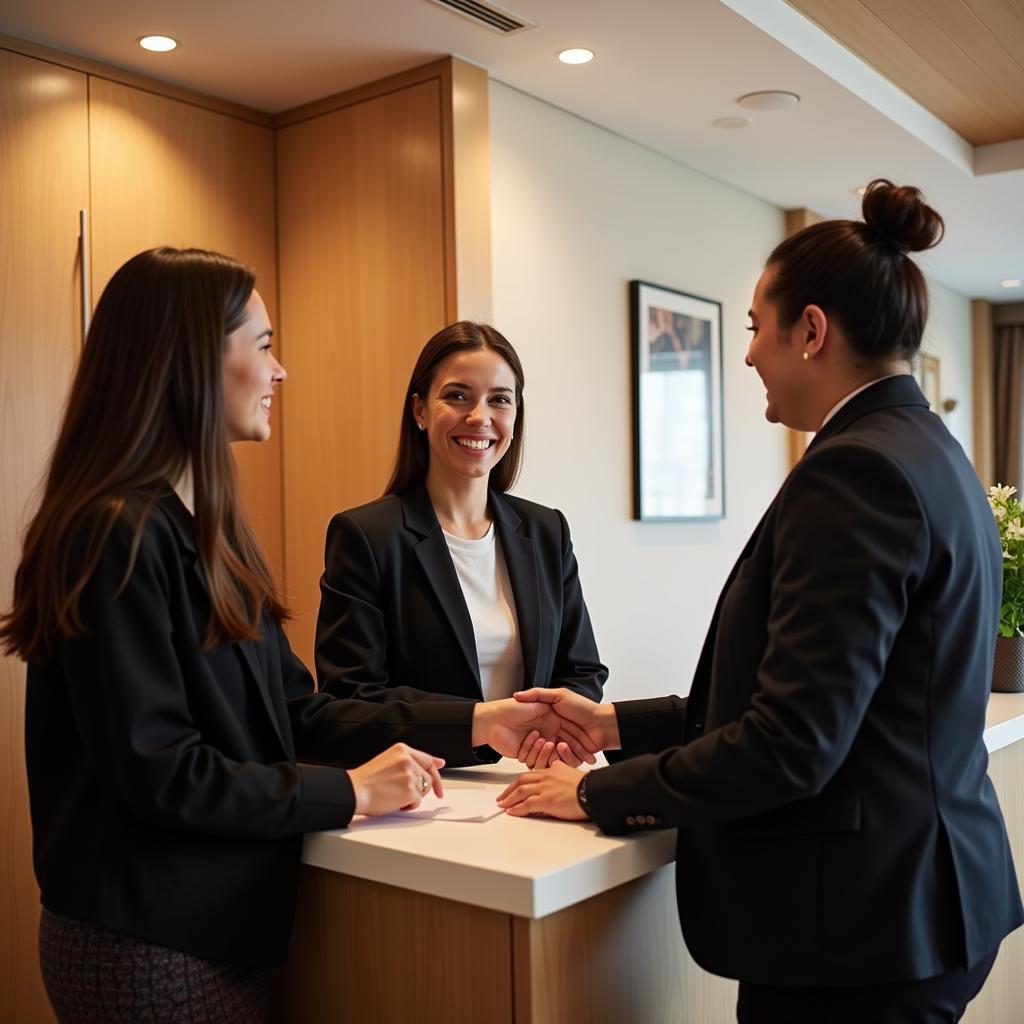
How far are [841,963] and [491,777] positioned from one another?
65 centimetres

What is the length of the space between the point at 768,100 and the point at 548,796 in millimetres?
2888

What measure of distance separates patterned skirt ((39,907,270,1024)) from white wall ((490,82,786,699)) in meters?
2.48

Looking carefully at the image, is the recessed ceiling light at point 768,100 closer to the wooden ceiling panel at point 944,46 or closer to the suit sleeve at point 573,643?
the wooden ceiling panel at point 944,46

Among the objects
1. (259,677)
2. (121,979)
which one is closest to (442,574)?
(259,677)

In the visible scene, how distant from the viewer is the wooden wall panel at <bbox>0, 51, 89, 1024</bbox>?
296cm

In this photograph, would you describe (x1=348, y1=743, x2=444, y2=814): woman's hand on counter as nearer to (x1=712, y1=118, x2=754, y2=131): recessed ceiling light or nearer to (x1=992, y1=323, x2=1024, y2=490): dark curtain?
(x1=712, y1=118, x2=754, y2=131): recessed ceiling light

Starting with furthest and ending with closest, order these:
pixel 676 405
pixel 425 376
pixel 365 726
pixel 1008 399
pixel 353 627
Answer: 1. pixel 1008 399
2. pixel 676 405
3. pixel 425 376
4. pixel 353 627
5. pixel 365 726

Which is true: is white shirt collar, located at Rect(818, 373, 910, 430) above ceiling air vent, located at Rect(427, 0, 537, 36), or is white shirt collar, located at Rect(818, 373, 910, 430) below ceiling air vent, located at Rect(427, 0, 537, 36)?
below

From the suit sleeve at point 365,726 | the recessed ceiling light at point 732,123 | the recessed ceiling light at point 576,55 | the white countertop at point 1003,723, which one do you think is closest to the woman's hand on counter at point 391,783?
the suit sleeve at point 365,726

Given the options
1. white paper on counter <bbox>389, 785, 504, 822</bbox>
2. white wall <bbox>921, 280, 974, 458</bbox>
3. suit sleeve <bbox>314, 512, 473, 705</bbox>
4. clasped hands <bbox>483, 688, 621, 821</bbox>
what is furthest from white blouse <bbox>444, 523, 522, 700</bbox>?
white wall <bbox>921, 280, 974, 458</bbox>

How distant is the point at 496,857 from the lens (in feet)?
4.21

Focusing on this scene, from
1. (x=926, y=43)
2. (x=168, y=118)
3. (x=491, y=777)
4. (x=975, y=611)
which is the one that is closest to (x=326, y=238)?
(x=168, y=118)

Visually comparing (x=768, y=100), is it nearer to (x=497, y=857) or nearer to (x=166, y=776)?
(x=497, y=857)

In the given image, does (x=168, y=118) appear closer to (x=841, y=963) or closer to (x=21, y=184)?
(x=21, y=184)
